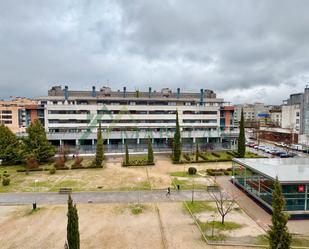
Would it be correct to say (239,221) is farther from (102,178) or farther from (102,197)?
(102,178)

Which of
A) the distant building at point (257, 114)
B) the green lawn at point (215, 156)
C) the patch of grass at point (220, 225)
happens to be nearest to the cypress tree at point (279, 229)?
the patch of grass at point (220, 225)

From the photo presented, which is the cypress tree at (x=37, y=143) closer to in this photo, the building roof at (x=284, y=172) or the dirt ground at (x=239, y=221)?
the dirt ground at (x=239, y=221)

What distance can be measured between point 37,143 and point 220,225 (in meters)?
35.7

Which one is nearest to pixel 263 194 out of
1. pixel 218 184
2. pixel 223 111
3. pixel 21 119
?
pixel 218 184

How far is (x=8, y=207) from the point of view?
24297mm

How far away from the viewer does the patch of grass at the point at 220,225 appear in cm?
1948

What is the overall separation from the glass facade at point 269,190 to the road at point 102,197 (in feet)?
17.0

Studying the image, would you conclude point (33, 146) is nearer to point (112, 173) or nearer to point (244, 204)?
point (112, 173)

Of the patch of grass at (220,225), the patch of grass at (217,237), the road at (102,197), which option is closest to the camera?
the patch of grass at (217,237)

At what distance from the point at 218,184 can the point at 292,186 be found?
10761 millimetres

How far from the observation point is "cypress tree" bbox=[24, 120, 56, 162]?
42.7m

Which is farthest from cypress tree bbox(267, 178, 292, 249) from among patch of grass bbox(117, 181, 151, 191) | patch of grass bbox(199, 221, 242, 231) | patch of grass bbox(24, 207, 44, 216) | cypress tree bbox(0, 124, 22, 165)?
cypress tree bbox(0, 124, 22, 165)

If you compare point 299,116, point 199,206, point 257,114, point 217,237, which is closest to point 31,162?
point 199,206

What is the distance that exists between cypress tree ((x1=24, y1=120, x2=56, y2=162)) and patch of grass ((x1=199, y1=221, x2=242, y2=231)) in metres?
33.5
